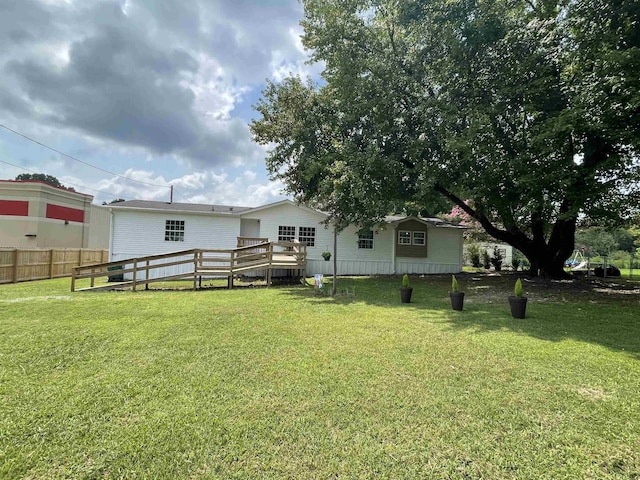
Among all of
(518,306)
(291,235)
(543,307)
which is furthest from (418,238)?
(518,306)

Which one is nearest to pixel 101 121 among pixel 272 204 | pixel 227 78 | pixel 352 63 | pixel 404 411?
pixel 227 78

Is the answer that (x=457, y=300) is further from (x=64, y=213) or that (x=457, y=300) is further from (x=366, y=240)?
(x=64, y=213)

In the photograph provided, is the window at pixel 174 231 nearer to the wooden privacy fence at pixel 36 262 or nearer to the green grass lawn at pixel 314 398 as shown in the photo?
the wooden privacy fence at pixel 36 262

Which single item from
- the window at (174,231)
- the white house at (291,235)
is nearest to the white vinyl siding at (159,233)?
the white house at (291,235)

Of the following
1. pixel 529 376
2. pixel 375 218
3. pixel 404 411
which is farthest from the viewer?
pixel 375 218

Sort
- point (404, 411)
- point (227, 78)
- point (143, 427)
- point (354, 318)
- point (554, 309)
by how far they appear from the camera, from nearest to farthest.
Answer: point (143, 427), point (404, 411), point (354, 318), point (554, 309), point (227, 78)

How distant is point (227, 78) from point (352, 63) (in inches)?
208

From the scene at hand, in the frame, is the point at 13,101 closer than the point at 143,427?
No

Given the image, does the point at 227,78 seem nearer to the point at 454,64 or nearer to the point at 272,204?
the point at 272,204

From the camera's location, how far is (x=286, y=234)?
1556 cm

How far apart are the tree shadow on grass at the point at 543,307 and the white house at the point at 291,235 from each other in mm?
4399

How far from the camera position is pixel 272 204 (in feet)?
49.4

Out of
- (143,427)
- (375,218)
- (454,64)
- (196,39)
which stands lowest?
(143,427)

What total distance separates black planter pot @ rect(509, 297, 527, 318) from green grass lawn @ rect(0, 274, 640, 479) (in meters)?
0.42
